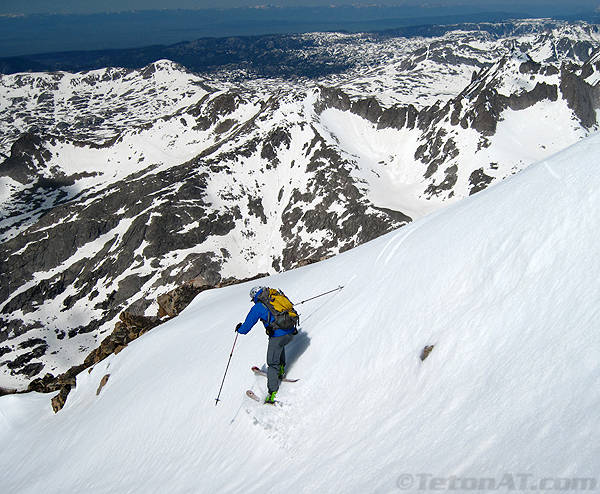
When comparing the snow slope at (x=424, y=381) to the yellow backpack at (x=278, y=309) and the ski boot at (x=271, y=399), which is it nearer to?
the ski boot at (x=271, y=399)

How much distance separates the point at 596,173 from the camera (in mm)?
6277

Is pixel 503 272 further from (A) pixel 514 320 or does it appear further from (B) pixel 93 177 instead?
(B) pixel 93 177

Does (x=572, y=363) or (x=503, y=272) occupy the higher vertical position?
(x=503, y=272)

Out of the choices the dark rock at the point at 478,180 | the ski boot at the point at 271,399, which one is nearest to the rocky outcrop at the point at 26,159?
the dark rock at the point at 478,180

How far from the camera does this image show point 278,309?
28.2ft

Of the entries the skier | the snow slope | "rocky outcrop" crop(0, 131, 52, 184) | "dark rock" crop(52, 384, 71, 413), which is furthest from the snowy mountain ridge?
the skier

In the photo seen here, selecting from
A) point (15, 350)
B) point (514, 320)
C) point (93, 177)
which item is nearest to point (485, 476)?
point (514, 320)

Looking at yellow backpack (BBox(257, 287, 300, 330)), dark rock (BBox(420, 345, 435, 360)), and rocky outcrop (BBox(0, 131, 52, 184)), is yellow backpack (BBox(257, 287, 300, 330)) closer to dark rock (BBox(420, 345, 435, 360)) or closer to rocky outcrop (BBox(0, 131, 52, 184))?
dark rock (BBox(420, 345, 435, 360))

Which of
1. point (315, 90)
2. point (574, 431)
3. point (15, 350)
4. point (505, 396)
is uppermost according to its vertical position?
point (315, 90)

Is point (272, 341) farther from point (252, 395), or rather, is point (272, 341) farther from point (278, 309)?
point (252, 395)

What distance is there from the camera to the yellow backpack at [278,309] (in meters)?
8.55

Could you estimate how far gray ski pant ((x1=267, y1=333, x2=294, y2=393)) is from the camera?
27.0ft

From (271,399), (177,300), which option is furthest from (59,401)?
(271,399)

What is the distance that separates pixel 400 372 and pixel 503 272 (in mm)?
2616
